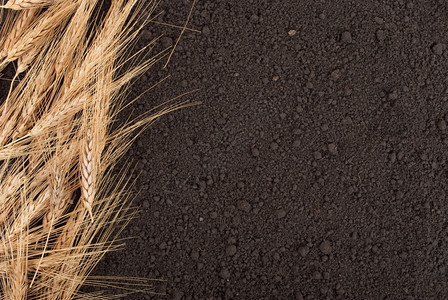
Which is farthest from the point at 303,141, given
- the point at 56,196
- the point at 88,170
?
the point at 56,196

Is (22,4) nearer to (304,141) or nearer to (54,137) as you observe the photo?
(54,137)

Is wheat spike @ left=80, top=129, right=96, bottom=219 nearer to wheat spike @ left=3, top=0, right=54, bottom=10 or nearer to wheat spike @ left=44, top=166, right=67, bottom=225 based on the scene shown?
wheat spike @ left=44, top=166, right=67, bottom=225

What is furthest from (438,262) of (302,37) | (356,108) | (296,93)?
(302,37)

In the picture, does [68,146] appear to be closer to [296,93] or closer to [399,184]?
[296,93]

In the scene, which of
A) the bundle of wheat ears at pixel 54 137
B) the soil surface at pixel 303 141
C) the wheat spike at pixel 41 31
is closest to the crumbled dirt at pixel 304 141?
the soil surface at pixel 303 141

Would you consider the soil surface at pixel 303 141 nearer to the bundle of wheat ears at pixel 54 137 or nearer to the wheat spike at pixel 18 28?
the bundle of wheat ears at pixel 54 137

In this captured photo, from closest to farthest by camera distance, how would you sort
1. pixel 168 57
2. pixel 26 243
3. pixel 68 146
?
pixel 26 243 → pixel 68 146 → pixel 168 57

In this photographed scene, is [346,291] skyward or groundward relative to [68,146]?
groundward
